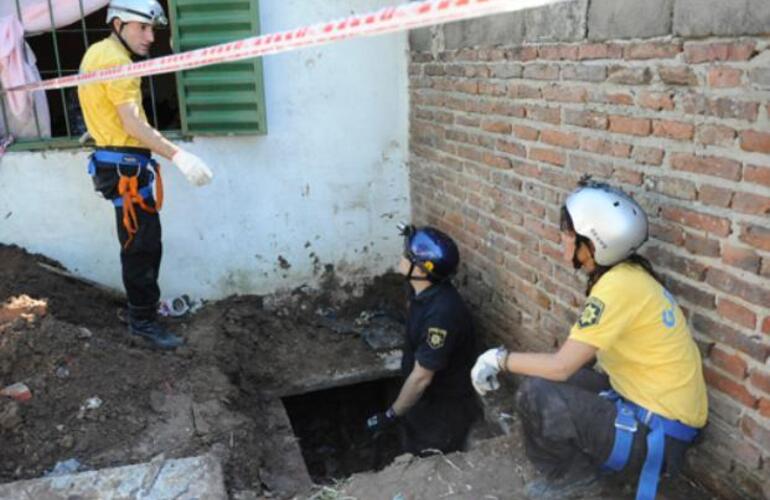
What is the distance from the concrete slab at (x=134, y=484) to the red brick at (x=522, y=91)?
2415 mm

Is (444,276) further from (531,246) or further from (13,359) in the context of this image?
(13,359)

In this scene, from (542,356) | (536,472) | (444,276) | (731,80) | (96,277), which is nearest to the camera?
(731,80)

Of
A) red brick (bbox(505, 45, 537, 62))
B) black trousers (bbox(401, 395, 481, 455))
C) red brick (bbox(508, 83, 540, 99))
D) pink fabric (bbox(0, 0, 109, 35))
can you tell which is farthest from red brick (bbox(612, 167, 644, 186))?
pink fabric (bbox(0, 0, 109, 35))

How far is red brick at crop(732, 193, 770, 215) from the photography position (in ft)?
7.26

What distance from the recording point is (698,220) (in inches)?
99.0

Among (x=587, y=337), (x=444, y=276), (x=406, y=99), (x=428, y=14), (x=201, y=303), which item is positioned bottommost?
(x=201, y=303)

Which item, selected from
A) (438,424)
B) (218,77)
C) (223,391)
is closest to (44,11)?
(218,77)

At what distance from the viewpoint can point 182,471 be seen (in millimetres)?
3002

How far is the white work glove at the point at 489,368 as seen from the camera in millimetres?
2842

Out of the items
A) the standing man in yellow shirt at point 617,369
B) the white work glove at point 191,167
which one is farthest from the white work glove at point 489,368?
the white work glove at point 191,167

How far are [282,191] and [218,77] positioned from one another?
968mm

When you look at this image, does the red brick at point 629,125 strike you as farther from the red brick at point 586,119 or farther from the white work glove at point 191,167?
the white work glove at point 191,167

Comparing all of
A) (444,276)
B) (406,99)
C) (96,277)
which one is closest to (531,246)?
(444,276)

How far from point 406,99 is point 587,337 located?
3217 mm
